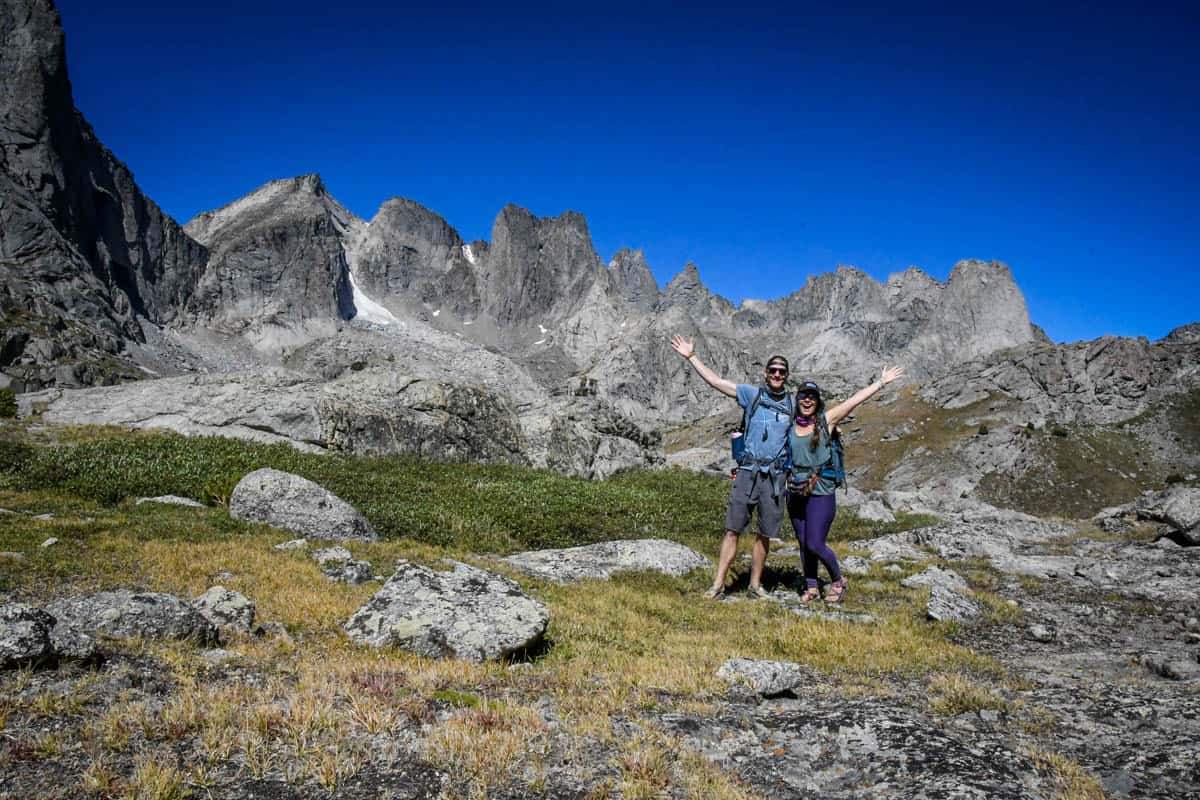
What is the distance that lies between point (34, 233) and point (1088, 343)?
232 metres

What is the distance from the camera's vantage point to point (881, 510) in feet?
105

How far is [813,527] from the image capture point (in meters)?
12.3

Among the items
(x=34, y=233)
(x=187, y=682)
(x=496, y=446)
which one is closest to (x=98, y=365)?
(x=34, y=233)

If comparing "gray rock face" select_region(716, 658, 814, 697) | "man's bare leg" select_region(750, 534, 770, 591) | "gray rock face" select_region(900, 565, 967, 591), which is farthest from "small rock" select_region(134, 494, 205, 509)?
"gray rock face" select_region(900, 565, 967, 591)

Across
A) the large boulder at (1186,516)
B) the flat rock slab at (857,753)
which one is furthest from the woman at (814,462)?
the large boulder at (1186,516)

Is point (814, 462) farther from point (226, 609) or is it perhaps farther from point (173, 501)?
point (173, 501)

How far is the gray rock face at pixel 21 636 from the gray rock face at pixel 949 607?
496 inches

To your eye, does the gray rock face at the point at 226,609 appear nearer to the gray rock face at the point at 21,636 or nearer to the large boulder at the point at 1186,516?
the gray rock face at the point at 21,636

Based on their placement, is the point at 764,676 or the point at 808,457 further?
the point at 808,457

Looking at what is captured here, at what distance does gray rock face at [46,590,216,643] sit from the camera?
24.8ft

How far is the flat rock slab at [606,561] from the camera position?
1445cm

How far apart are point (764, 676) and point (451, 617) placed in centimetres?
409

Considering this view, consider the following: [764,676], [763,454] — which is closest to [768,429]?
[763,454]

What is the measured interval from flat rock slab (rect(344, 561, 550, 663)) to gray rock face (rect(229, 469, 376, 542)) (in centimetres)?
726
